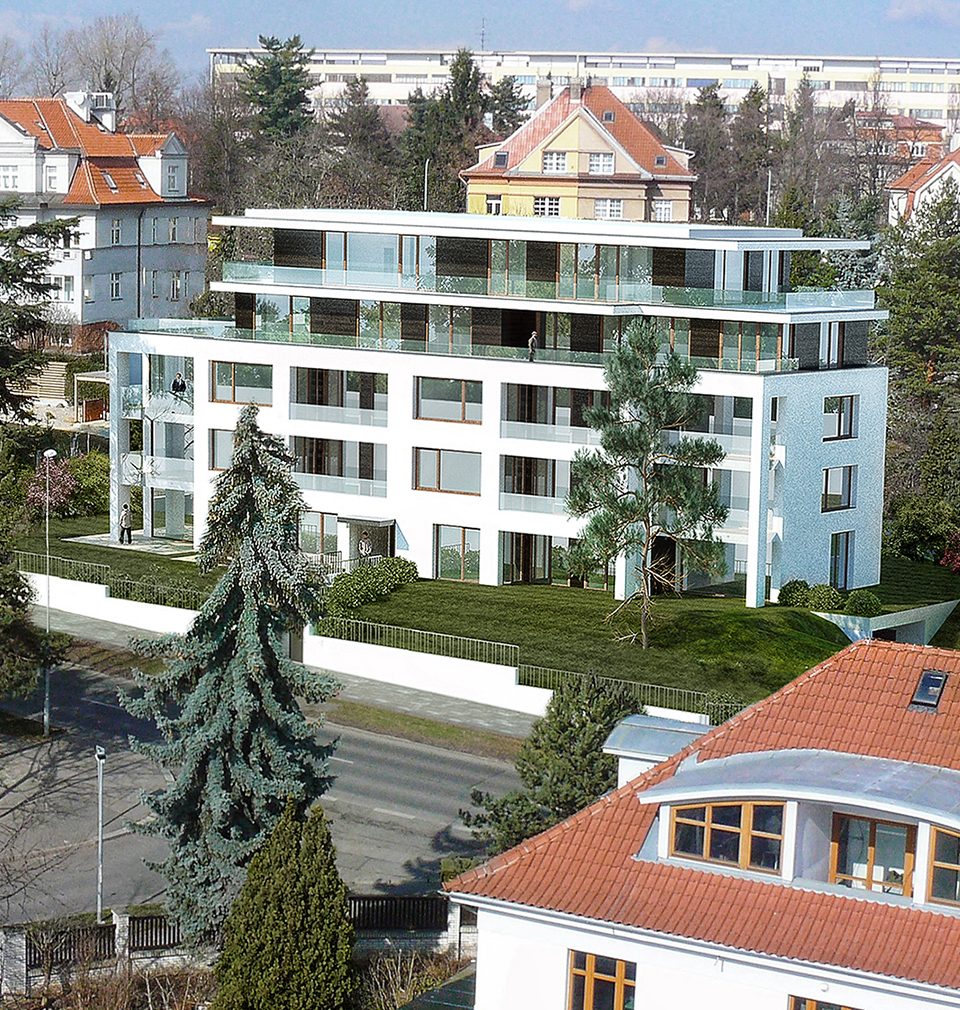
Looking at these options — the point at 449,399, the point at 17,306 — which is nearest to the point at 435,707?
the point at 449,399

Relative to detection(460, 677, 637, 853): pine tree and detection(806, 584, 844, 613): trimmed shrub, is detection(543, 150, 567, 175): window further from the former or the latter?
detection(460, 677, 637, 853): pine tree

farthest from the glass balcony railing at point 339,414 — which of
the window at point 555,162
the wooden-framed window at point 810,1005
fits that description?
the window at point 555,162

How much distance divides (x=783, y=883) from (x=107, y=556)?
34.9 metres

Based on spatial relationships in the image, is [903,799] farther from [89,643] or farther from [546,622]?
[89,643]

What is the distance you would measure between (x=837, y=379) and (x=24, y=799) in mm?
23798

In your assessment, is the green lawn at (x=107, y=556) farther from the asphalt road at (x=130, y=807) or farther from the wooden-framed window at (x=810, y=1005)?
the wooden-framed window at (x=810, y=1005)

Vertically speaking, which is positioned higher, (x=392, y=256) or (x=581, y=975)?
(x=392, y=256)

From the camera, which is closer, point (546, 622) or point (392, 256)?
point (546, 622)

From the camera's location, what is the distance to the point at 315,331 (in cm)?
5375

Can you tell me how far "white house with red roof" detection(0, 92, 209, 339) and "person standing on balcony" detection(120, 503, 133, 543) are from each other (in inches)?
1030

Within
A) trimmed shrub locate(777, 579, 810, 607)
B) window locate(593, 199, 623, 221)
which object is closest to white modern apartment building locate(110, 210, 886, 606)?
trimmed shrub locate(777, 579, 810, 607)

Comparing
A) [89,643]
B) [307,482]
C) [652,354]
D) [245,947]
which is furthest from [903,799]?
[307,482]

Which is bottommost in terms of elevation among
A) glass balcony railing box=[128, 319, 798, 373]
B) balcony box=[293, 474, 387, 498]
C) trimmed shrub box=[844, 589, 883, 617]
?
trimmed shrub box=[844, 589, 883, 617]

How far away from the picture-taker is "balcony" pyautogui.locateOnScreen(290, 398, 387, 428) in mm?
52312
